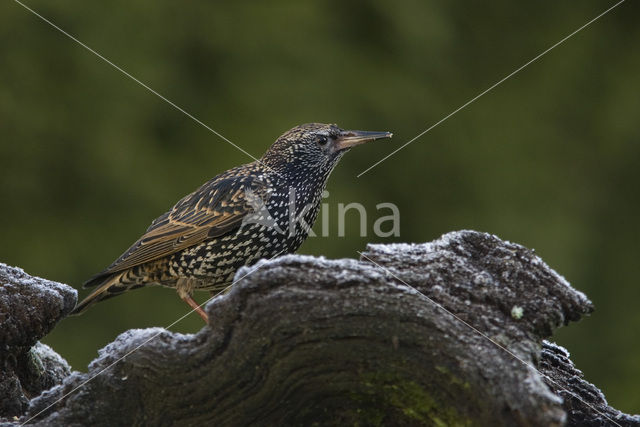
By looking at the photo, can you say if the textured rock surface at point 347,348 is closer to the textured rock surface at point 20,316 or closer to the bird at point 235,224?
the textured rock surface at point 20,316

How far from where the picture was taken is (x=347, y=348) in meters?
1.95

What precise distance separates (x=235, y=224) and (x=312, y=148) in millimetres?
627

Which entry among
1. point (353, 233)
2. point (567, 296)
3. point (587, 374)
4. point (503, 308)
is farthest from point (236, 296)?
point (587, 374)

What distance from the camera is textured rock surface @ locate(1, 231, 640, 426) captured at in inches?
74.5

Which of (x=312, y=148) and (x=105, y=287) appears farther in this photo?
(x=312, y=148)

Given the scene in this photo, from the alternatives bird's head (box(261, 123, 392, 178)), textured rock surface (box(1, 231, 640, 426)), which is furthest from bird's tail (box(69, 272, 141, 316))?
textured rock surface (box(1, 231, 640, 426))

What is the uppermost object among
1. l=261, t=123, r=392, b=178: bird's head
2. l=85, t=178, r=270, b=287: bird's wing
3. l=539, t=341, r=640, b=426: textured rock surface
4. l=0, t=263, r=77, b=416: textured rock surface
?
l=261, t=123, r=392, b=178: bird's head

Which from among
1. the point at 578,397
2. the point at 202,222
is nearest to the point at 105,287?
the point at 202,222

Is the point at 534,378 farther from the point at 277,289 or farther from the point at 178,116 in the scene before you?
the point at 178,116

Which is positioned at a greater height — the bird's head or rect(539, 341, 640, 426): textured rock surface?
the bird's head

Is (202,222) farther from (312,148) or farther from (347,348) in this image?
(347,348)

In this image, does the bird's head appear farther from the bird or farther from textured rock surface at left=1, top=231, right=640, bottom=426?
textured rock surface at left=1, top=231, right=640, bottom=426

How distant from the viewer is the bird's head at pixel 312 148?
389 centimetres

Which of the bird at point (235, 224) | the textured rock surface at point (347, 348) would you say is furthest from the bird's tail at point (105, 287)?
the textured rock surface at point (347, 348)
